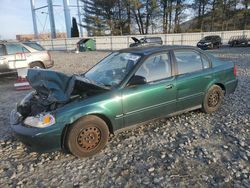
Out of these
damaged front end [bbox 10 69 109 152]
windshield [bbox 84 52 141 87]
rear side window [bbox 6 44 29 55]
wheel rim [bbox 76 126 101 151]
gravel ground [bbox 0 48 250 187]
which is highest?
rear side window [bbox 6 44 29 55]

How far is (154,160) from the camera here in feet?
10.3

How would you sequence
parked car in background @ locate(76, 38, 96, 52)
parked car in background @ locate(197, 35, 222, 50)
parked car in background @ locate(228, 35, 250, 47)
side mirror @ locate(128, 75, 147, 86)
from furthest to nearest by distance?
parked car in background @ locate(76, 38, 96, 52) → parked car in background @ locate(228, 35, 250, 47) → parked car in background @ locate(197, 35, 222, 50) → side mirror @ locate(128, 75, 147, 86)

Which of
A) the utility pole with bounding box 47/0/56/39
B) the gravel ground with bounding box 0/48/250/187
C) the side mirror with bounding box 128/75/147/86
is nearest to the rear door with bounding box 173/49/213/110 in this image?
the gravel ground with bounding box 0/48/250/187

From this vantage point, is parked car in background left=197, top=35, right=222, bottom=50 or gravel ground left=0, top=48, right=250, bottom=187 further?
parked car in background left=197, top=35, right=222, bottom=50

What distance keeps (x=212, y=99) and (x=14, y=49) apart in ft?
25.8

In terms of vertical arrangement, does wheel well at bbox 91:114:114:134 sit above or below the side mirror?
below

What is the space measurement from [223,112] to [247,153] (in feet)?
5.31

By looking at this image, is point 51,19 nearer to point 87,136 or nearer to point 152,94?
point 152,94

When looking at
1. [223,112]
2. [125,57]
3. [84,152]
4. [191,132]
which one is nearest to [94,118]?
[84,152]

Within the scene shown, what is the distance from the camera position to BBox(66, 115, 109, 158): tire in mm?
3127

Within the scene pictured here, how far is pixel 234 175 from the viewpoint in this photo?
9.04 ft

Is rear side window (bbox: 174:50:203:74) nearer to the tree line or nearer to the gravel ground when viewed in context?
the gravel ground

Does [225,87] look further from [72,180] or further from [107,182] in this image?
[72,180]

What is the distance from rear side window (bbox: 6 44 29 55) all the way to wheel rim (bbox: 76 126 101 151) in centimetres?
726
